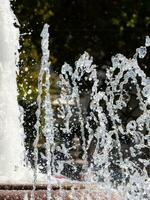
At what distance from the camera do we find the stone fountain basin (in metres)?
5.38

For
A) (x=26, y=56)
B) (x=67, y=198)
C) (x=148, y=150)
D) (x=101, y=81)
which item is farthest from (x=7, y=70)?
(x=101, y=81)

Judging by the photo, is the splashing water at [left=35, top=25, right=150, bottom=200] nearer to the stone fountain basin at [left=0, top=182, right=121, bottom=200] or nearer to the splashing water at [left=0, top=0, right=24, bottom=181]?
the stone fountain basin at [left=0, top=182, right=121, bottom=200]

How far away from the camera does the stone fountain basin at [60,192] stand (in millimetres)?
5375

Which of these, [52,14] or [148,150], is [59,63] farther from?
[148,150]

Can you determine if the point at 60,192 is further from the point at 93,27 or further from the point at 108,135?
the point at 93,27

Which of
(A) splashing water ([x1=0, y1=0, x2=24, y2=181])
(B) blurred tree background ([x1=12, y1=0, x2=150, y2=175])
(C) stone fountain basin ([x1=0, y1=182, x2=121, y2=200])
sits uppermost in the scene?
(B) blurred tree background ([x1=12, y1=0, x2=150, y2=175])

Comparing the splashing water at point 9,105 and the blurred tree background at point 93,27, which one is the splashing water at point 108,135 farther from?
the blurred tree background at point 93,27

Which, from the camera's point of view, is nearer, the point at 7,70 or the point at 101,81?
the point at 7,70

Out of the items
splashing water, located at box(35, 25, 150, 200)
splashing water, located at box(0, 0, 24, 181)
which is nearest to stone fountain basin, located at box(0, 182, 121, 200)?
splashing water, located at box(35, 25, 150, 200)

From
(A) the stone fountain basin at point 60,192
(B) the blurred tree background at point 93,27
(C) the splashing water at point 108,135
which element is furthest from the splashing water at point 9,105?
(B) the blurred tree background at point 93,27

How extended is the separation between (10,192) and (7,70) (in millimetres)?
2444

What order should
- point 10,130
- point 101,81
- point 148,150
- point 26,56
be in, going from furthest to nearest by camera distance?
point 101,81, point 26,56, point 148,150, point 10,130

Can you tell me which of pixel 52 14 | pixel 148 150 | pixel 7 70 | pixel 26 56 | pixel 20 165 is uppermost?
pixel 52 14

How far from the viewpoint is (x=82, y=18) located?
27312mm
